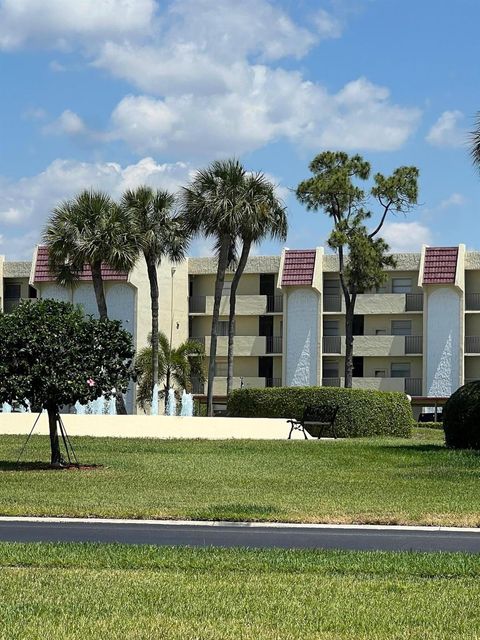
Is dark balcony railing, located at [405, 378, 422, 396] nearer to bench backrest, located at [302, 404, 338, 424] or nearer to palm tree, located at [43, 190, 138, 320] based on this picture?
palm tree, located at [43, 190, 138, 320]

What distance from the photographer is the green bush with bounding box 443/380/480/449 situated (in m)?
31.3

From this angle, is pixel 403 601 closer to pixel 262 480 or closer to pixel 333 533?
pixel 333 533

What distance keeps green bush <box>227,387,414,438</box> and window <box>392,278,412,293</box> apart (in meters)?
26.2

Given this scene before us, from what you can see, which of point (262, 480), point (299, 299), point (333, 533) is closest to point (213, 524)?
point (333, 533)

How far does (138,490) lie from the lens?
2258cm

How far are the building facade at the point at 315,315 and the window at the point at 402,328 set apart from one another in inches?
2.3

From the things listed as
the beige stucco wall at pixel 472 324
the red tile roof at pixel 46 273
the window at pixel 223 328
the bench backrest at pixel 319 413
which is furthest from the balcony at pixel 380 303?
the bench backrest at pixel 319 413

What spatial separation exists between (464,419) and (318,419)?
9714 millimetres

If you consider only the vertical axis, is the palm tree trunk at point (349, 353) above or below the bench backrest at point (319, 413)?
above

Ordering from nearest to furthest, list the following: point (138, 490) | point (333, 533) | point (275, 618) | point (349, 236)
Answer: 1. point (275, 618)
2. point (333, 533)
3. point (138, 490)
4. point (349, 236)

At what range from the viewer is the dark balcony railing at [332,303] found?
69.2 meters

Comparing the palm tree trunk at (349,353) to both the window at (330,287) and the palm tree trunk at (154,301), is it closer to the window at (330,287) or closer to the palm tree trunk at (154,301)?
the palm tree trunk at (154,301)

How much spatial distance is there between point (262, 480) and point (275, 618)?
600 inches

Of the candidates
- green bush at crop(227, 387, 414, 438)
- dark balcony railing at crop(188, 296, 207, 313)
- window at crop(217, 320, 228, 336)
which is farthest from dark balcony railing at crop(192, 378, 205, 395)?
green bush at crop(227, 387, 414, 438)
